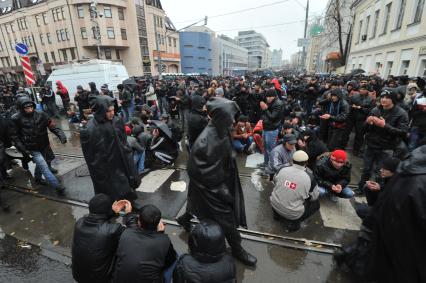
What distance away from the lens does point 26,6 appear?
41.8 meters

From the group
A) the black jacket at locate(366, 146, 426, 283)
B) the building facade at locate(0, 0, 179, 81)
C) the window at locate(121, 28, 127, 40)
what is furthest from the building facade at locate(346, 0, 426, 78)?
the window at locate(121, 28, 127, 40)

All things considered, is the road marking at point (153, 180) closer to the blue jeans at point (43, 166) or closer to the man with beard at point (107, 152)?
the man with beard at point (107, 152)

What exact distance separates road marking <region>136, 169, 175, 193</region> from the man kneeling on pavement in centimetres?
263

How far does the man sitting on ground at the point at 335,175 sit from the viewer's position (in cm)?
392

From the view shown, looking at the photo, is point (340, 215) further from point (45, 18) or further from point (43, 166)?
point (45, 18)

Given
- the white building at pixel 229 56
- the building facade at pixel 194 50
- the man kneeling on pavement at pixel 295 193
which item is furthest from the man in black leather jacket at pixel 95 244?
the white building at pixel 229 56

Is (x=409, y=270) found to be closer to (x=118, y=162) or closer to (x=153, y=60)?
(x=118, y=162)

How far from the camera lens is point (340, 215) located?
12.7 feet

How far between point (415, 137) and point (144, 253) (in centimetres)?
606

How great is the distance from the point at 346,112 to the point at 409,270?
4.93 meters

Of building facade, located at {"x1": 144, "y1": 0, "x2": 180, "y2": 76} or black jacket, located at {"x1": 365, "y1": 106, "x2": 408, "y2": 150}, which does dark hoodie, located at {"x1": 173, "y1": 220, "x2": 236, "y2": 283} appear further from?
building facade, located at {"x1": 144, "y1": 0, "x2": 180, "y2": 76}

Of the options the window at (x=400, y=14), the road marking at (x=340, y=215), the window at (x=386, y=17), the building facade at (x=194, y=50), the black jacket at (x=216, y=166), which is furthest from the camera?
the building facade at (x=194, y=50)

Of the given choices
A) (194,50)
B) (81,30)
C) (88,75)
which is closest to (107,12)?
(81,30)

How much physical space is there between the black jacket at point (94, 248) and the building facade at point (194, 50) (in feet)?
210
